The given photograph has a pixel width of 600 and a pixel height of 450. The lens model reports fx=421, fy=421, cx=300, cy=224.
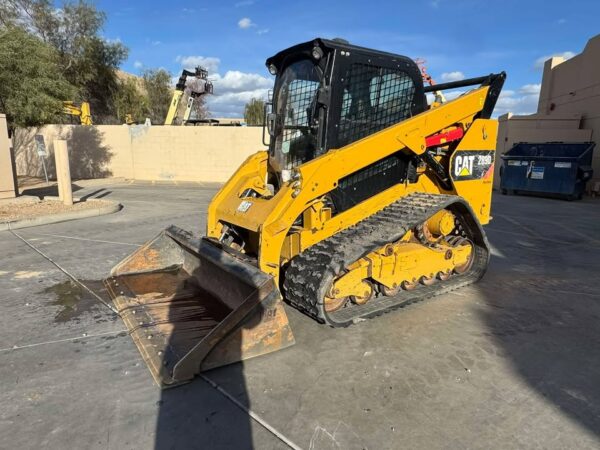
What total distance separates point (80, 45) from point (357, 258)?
25.3 metres

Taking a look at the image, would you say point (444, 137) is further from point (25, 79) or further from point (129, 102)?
point (129, 102)

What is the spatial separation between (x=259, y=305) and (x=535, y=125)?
58.5ft

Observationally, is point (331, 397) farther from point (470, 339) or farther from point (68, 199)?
point (68, 199)

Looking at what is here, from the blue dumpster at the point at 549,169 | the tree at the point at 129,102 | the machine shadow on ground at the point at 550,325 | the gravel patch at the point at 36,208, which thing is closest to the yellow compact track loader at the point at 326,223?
the machine shadow on ground at the point at 550,325

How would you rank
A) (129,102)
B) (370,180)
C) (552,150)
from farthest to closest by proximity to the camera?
1. (129,102)
2. (552,150)
3. (370,180)

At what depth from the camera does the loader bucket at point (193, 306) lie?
3.02 metres

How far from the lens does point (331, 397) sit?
2791 millimetres

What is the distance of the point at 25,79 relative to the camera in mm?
12859

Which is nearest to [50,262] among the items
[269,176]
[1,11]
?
[269,176]

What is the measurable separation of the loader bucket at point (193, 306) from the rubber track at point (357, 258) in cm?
36

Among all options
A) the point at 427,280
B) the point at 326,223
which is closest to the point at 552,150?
the point at 427,280

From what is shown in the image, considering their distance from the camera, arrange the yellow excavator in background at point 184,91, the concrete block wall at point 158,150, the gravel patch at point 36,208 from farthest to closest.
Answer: the yellow excavator in background at point 184,91 → the concrete block wall at point 158,150 → the gravel patch at point 36,208

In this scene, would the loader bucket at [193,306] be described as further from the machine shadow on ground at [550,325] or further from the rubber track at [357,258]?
the machine shadow on ground at [550,325]

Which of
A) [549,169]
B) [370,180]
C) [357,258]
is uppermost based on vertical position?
[370,180]
